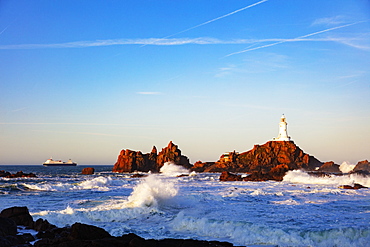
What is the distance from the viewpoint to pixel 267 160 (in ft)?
325

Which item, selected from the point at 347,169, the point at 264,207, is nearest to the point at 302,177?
the point at 264,207

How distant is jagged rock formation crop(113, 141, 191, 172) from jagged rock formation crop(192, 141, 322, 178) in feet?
20.4

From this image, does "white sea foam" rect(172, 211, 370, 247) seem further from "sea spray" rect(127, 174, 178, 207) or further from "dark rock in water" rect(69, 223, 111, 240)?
"sea spray" rect(127, 174, 178, 207)

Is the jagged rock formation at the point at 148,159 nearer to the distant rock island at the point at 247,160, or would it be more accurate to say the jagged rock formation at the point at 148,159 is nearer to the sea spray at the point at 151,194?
the distant rock island at the point at 247,160

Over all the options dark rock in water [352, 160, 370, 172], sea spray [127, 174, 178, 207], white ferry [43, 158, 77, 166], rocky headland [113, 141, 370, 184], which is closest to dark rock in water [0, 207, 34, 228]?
sea spray [127, 174, 178, 207]

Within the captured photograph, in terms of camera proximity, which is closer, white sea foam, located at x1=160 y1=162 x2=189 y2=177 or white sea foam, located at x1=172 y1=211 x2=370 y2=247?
white sea foam, located at x1=172 y1=211 x2=370 y2=247

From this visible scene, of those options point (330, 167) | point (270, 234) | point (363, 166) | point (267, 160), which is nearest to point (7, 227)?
point (270, 234)

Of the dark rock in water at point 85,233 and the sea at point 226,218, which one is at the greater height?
the dark rock in water at point 85,233

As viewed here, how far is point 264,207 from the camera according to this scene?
18.5m

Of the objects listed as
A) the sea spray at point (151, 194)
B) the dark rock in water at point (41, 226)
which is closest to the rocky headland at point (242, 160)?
the sea spray at point (151, 194)

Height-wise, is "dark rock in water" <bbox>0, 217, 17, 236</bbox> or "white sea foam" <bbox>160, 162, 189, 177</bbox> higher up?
"dark rock in water" <bbox>0, 217, 17, 236</bbox>

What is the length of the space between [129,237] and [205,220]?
176 inches

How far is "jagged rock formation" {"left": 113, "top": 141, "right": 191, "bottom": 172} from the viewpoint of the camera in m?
99.9

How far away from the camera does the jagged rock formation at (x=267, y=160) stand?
319 ft
